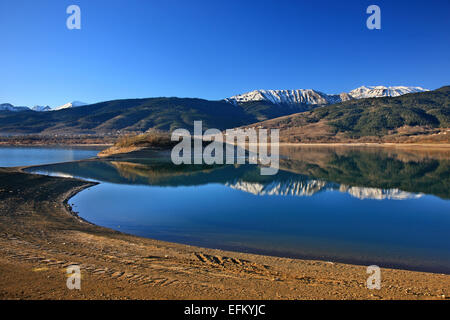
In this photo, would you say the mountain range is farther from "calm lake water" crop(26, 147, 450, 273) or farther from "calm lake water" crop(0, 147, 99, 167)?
"calm lake water" crop(26, 147, 450, 273)

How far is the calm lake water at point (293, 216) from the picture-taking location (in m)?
9.05

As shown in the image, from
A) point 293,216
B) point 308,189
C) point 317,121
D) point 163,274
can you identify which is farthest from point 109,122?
point 163,274

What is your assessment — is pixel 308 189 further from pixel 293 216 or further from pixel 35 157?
pixel 35 157

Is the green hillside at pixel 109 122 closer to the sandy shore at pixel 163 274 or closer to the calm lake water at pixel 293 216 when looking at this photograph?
the calm lake water at pixel 293 216

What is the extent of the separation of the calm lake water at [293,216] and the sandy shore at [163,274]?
1.76 meters

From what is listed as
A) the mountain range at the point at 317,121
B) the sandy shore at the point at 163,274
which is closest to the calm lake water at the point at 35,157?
the sandy shore at the point at 163,274

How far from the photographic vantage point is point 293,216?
1298 centimetres

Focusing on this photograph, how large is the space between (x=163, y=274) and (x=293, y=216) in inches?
332

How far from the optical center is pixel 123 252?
23.5 feet

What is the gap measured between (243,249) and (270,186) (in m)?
12.9

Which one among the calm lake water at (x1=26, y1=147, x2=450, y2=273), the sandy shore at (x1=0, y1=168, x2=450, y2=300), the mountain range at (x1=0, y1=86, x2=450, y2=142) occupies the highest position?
the mountain range at (x1=0, y1=86, x2=450, y2=142)

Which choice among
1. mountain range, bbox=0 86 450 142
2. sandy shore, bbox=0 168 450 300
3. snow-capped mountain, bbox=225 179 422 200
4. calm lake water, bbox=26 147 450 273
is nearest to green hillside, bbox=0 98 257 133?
mountain range, bbox=0 86 450 142

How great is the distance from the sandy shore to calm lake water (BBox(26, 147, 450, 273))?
1755mm

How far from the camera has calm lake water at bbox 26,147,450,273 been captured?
356 inches
